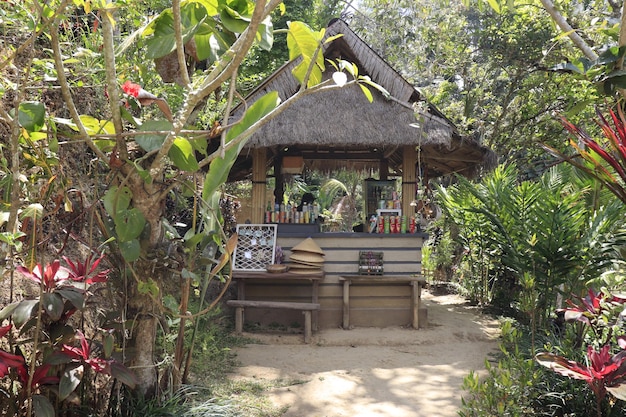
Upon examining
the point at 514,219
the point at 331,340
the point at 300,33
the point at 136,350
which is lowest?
the point at 331,340

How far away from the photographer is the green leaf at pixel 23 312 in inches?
90.4

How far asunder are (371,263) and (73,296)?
15.1 ft

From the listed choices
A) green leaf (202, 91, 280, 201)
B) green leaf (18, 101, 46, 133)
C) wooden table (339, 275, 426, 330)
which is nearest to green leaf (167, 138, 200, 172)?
green leaf (202, 91, 280, 201)

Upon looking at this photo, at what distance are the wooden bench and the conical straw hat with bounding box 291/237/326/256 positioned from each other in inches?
25.1

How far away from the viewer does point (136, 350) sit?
2830 mm

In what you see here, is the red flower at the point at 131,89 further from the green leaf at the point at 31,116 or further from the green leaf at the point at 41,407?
the green leaf at the point at 41,407

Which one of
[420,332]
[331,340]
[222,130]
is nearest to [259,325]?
[331,340]

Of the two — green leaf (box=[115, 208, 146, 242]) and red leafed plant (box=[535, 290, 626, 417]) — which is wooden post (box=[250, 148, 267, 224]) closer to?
red leafed plant (box=[535, 290, 626, 417])

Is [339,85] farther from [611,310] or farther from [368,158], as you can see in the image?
[368,158]

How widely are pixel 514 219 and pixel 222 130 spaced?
4.30 meters

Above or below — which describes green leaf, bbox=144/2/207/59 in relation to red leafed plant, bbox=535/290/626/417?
above

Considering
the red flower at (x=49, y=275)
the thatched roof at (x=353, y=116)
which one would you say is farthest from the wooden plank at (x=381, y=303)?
the red flower at (x=49, y=275)

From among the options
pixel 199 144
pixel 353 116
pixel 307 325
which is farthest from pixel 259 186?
pixel 199 144

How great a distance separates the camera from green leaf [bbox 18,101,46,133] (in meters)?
2.08
